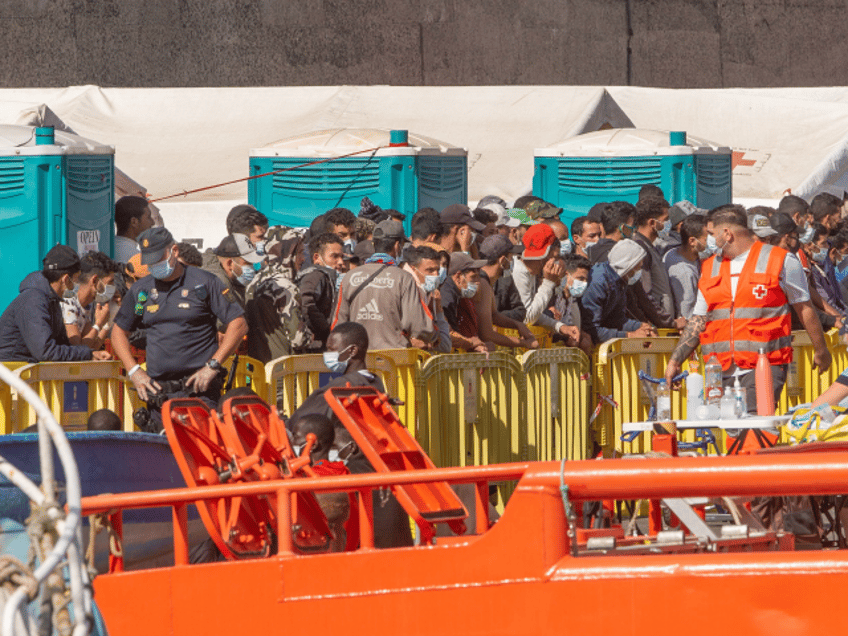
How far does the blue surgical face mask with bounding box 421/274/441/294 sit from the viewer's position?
10039 mm

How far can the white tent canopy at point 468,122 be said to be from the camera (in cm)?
1975

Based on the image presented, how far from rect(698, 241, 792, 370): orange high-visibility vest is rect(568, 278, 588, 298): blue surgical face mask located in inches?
85.3

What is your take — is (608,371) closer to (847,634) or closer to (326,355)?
(326,355)

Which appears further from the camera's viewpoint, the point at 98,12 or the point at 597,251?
the point at 98,12

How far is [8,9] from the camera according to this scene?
23891 mm

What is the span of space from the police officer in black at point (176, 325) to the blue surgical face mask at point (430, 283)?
4.62 feet

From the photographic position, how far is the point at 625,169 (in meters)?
16.7

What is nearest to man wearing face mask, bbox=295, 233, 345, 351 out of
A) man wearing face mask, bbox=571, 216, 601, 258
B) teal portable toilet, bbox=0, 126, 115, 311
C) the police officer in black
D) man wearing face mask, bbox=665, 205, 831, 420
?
the police officer in black

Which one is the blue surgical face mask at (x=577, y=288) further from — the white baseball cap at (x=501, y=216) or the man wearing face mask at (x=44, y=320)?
the man wearing face mask at (x=44, y=320)

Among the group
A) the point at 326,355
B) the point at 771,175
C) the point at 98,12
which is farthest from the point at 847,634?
the point at 98,12

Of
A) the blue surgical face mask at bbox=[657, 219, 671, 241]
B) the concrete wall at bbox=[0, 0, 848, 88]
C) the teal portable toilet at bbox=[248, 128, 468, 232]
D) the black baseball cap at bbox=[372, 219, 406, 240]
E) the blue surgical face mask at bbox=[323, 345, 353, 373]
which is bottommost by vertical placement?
the blue surgical face mask at bbox=[323, 345, 353, 373]

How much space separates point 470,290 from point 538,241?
43.0 inches

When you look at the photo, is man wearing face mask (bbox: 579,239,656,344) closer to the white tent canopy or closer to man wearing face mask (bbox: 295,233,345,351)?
man wearing face mask (bbox: 295,233,345,351)

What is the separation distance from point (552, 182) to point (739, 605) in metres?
12.4
